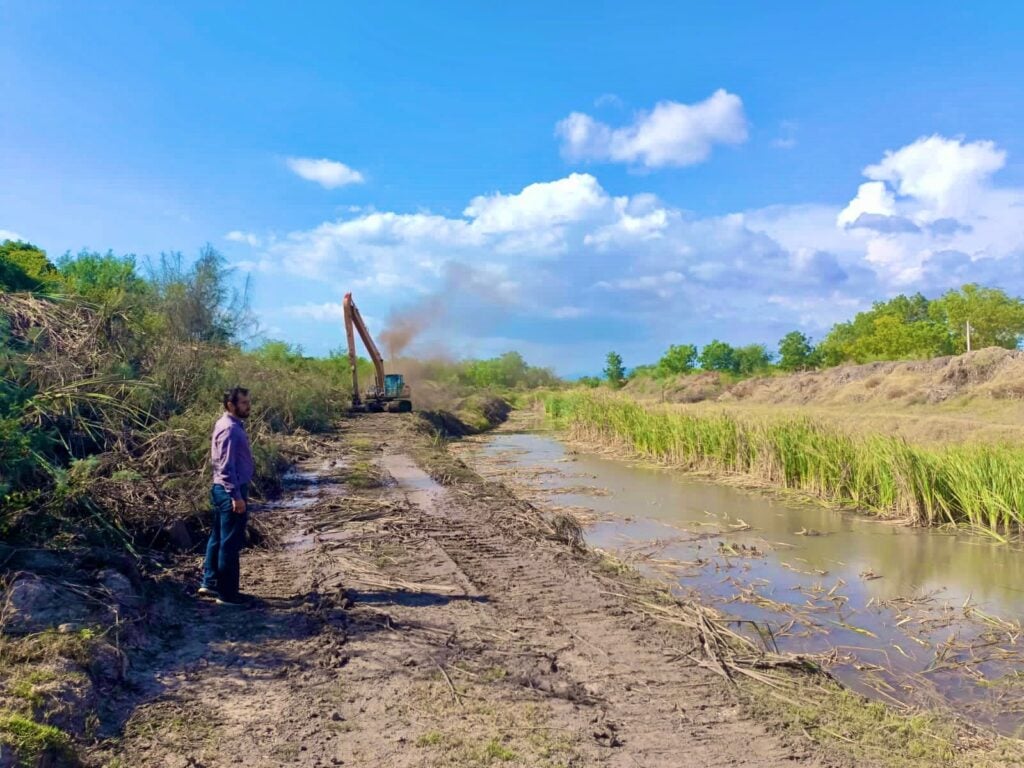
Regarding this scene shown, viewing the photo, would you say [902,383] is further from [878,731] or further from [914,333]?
[878,731]

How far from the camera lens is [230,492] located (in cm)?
559

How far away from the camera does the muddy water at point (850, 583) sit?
5.48 m

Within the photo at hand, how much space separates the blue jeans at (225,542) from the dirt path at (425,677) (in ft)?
0.71

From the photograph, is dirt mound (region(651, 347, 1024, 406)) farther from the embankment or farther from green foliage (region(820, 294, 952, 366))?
green foliage (region(820, 294, 952, 366))

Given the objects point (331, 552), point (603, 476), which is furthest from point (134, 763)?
point (603, 476)

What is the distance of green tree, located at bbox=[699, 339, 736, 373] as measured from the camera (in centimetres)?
6525

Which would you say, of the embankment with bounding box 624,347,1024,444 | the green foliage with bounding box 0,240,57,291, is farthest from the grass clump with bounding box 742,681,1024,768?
the embankment with bounding box 624,347,1024,444

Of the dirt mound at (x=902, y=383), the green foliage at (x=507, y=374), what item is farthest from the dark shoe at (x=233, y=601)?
the green foliage at (x=507, y=374)

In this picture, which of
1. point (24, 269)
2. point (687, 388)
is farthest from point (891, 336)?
point (24, 269)

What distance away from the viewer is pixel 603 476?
57.4 feet

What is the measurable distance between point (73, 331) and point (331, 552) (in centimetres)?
347

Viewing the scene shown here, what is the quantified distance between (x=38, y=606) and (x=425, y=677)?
2409 mm

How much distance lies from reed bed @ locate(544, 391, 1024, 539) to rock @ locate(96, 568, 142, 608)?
10.4m

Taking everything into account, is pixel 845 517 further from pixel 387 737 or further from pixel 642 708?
pixel 387 737
